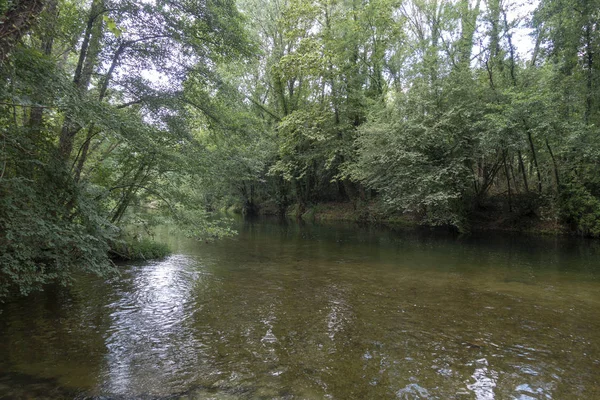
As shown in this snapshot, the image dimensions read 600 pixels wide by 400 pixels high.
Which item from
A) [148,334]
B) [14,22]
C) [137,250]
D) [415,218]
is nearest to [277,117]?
[415,218]

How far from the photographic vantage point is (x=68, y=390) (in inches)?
153

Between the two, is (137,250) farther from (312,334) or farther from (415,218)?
(415,218)

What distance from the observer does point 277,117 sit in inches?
1193

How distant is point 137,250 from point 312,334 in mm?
8816

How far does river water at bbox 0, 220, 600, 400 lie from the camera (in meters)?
4.08

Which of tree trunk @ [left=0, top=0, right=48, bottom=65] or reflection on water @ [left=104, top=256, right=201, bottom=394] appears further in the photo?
reflection on water @ [left=104, top=256, right=201, bottom=394]

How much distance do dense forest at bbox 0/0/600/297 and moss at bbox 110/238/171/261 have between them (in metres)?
0.22

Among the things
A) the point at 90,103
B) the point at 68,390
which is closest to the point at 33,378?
the point at 68,390

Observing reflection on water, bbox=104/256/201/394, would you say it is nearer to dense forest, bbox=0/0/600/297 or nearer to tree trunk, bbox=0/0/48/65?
dense forest, bbox=0/0/600/297

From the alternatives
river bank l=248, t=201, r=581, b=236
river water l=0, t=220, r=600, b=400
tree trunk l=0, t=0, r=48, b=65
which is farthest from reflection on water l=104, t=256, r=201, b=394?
river bank l=248, t=201, r=581, b=236

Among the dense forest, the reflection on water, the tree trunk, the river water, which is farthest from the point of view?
the dense forest

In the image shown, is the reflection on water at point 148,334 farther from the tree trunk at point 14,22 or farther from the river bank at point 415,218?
the river bank at point 415,218

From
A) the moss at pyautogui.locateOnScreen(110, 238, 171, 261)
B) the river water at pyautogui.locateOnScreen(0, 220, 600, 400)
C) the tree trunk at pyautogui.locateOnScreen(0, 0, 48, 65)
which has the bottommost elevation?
the river water at pyautogui.locateOnScreen(0, 220, 600, 400)

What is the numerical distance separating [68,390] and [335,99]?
25.7 meters
